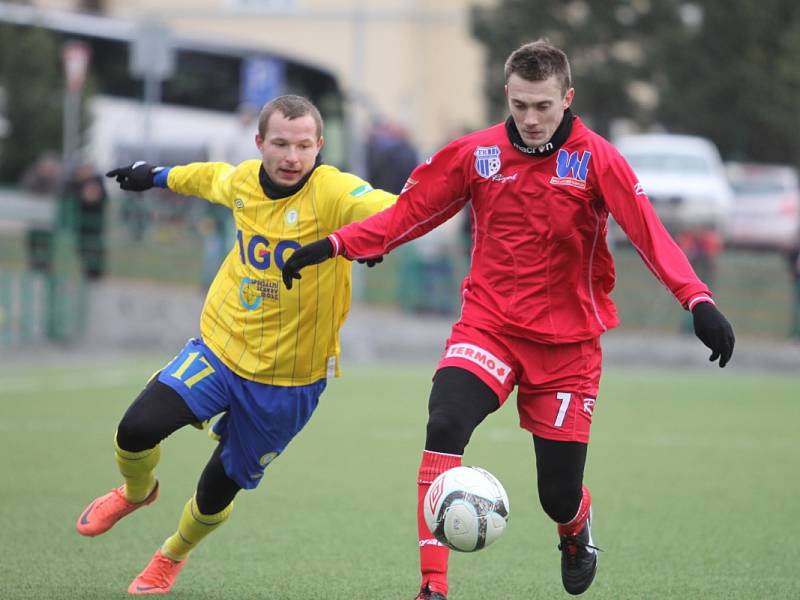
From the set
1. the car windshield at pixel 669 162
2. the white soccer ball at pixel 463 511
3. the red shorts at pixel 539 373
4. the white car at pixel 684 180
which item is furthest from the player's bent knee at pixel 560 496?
the car windshield at pixel 669 162

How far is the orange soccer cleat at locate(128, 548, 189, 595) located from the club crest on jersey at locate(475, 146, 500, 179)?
7.14ft

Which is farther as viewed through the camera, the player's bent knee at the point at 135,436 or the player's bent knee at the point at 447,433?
the player's bent knee at the point at 135,436

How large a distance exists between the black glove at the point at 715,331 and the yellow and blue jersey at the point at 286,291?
4.71 ft

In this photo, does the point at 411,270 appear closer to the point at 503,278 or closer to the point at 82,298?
the point at 82,298

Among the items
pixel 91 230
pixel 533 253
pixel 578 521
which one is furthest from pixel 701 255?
pixel 533 253

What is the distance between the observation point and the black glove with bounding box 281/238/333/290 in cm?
557

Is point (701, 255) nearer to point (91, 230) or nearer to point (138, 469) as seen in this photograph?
point (91, 230)

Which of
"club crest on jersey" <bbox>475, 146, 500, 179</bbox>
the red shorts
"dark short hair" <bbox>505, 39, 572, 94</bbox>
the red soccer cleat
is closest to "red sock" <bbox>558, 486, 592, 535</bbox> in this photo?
the red shorts

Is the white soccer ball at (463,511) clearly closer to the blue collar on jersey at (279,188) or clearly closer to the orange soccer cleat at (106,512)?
the blue collar on jersey at (279,188)

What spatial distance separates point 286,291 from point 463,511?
1345 millimetres

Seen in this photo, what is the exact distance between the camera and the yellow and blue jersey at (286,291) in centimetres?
603

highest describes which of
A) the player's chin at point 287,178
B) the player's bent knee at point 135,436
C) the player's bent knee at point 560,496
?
the player's chin at point 287,178

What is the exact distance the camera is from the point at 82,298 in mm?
18172

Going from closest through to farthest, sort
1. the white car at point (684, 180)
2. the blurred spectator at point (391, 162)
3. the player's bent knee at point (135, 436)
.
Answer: the player's bent knee at point (135, 436) < the blurred spectator at point (391, 162) < the white car at point (684, 180)
